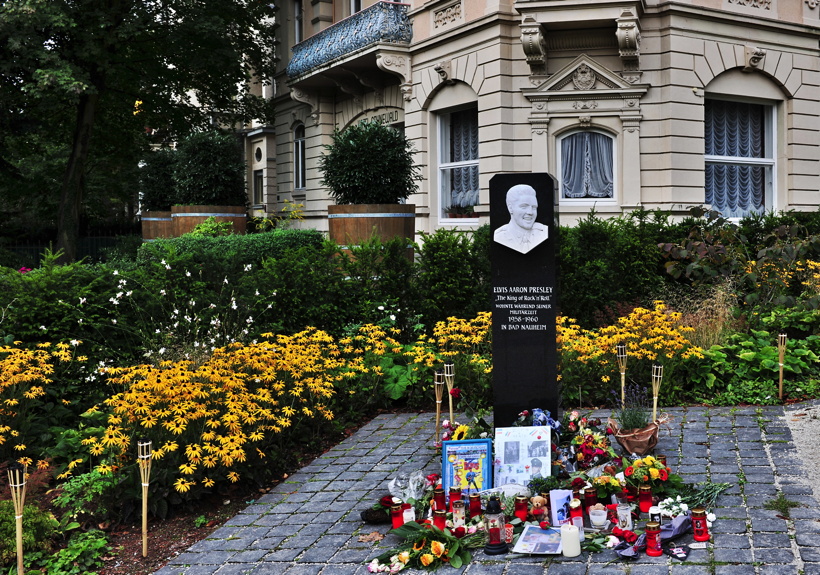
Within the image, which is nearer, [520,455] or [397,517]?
[397,517]

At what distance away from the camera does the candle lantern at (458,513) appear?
220 inches

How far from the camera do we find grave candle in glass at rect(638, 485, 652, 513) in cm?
569

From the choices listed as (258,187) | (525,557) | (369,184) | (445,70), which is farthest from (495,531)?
(258,187)

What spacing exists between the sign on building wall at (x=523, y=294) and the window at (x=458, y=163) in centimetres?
1087

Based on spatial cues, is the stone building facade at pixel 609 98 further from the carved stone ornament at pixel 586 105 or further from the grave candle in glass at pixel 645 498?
the grave candle in glass at pixel 645 498

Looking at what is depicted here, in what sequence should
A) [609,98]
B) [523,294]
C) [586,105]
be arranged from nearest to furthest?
[523,294]
[609,98]
[586,105]

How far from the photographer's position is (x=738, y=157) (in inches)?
673

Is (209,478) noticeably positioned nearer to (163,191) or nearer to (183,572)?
(183,572)

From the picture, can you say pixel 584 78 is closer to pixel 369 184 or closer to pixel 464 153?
pixel 464 153

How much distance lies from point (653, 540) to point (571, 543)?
50 centimetres

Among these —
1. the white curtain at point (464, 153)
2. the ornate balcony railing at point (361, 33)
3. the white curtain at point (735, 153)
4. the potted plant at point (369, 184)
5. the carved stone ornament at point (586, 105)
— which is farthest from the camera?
the ornate balcony railing at point (361, 33)

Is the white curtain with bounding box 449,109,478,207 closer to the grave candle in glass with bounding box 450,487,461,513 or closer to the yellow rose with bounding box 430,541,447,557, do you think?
the grave candle in glass with bounding box 450,487,461,513

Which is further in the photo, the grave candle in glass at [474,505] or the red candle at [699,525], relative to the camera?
the grave candle in glass at [474,505]

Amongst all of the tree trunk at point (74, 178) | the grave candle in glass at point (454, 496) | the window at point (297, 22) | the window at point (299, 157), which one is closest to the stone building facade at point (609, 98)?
the window at point (299, 157)
